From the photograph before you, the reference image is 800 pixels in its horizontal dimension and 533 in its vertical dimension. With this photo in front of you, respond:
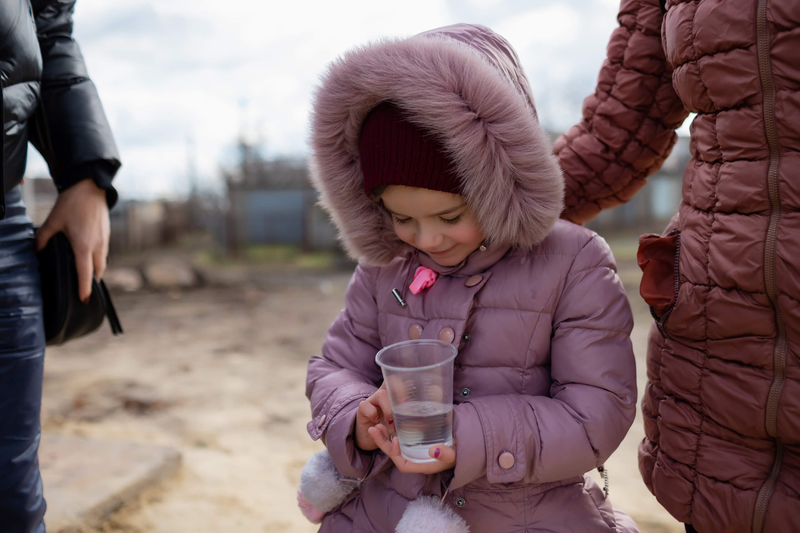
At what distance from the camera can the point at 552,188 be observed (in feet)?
4.48

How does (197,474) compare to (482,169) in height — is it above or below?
below

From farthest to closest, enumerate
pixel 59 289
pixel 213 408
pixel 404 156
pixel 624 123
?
pixel 213 408, pixel 59 289, pixel 624 123, pixel 404 156

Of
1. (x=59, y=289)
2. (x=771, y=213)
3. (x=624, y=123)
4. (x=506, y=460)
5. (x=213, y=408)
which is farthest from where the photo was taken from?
(x=213, y=408)

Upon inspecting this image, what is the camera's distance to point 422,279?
1.47 meters

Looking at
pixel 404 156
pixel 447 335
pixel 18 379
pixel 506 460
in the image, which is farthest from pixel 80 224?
pixel 506 460

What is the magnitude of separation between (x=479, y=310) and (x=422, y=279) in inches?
6.5

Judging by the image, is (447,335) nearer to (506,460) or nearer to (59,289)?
(506,460)

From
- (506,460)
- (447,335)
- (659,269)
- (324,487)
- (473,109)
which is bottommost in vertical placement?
(324,487)

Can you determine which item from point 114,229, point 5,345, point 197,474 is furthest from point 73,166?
point 114,229

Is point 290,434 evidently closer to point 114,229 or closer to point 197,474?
point 197,474

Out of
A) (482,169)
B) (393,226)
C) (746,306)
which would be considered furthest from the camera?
(393,226)

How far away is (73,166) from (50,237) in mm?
214

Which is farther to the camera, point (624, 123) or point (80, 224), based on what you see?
point (80, 224)

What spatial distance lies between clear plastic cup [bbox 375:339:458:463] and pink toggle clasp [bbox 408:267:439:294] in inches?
11.3
